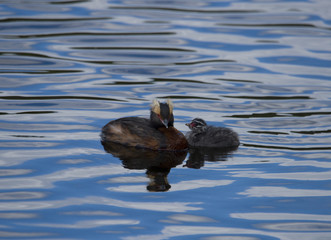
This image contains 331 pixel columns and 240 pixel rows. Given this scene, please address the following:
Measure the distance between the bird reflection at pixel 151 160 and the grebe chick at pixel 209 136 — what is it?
1.38 ft

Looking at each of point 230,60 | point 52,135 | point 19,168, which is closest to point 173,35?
point 230,60

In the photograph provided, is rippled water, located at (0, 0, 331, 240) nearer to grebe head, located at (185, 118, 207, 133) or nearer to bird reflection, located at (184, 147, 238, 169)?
bird reflection, located at (184, 147, 238, 169)

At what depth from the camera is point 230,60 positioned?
18766 millimetres

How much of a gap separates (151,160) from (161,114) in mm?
1045

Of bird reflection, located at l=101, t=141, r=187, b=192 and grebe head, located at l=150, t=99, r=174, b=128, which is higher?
grebe head, located at l=150, t=99, r=174, b=128

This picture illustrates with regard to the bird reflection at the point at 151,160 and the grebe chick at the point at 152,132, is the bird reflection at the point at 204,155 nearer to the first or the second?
the bird reflection at the point at 151,160

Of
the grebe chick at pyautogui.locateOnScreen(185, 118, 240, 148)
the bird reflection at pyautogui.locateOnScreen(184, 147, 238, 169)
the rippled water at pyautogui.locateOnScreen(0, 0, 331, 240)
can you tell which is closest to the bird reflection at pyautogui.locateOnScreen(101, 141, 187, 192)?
the rippled water at pyautogui.locateOnScreen(0, 0, 331, 240)

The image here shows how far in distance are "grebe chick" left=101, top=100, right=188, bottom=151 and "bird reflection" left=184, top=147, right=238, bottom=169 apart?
0.28 metres

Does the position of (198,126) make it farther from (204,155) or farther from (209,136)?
(204,155)

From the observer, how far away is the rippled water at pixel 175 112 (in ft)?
29.4

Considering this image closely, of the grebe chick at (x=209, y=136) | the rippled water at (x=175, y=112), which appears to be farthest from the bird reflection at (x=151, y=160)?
the grebe chick at (x=209, y=136)

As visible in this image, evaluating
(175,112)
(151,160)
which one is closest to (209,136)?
(151,160)

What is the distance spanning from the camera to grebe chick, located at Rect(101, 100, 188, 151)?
1199 centimetres

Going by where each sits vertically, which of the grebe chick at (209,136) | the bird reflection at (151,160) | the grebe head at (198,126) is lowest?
the bird reflection at (151,160)
